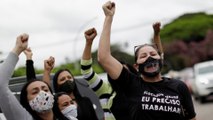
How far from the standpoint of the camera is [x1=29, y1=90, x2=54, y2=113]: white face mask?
4.72 metres

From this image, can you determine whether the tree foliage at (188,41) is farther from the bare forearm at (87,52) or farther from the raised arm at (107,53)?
the raised arm at (107,53)

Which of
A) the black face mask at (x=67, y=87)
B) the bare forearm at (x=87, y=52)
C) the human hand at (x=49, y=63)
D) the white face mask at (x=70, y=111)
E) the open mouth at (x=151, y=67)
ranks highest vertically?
the bare forearm at (x=87, y=52)

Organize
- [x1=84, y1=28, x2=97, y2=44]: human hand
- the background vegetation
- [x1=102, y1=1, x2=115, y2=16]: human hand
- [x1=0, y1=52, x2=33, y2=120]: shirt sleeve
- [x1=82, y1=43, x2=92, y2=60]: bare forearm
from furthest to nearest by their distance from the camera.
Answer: the background vegetation → [x1=82, y1=43, x2=92, y2=60]: bare forearm → [x1=84, y1=28, x2=97, y2=44]: human hand → [x1=102, y1=1, x2=115, y2=16]: human hand → [x1=0, y1=52, x2=33, y2=120]: shirt sleeve

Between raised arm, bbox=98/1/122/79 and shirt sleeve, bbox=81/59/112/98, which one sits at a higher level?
raised arm, bbox=98/1/122/79

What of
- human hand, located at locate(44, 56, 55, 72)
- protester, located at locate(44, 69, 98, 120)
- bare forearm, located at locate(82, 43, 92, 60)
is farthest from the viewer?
human hand, located at locate(44, 56, 55, 72)

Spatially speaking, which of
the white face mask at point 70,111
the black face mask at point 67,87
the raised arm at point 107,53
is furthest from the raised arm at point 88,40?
the raised arm at point 107,53

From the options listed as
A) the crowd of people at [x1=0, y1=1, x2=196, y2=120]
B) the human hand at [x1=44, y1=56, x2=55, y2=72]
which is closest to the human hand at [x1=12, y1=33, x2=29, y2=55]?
the crowd of people at [x1=0, y1=1, x2=196, y2=120]

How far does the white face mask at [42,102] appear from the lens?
4719 mm

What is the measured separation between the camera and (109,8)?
4703 mm

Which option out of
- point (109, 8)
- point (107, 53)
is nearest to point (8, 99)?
point (107, 53)

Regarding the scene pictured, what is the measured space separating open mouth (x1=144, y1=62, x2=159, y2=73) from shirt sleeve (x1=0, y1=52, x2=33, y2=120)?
1.05 m

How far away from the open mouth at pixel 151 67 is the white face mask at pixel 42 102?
0.83m

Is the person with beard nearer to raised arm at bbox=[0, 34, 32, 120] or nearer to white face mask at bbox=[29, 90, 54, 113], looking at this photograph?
white face mask at bbox=[29, 90, 54, 113]

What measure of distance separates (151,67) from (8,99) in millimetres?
1186
